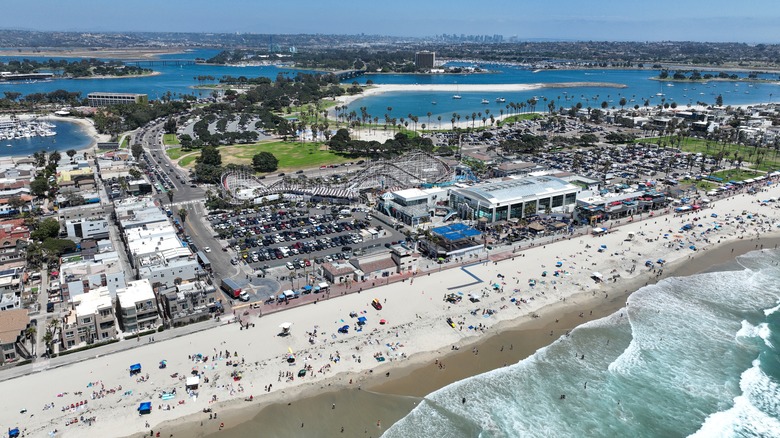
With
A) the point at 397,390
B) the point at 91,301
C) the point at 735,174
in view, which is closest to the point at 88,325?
the point at 91,301

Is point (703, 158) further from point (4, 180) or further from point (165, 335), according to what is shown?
point (4, 180)

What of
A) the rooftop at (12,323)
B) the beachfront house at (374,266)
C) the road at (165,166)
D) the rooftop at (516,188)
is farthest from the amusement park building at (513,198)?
the rooftop at (12,323)

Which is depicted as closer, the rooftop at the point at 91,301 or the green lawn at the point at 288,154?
the rooftop at the point at 91,301

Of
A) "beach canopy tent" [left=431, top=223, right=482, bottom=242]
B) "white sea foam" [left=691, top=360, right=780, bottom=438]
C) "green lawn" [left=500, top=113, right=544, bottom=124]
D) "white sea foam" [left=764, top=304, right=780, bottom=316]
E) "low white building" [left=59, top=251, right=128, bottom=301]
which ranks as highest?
"green lawn" [left=500, top=113, right=544, bottom=124]

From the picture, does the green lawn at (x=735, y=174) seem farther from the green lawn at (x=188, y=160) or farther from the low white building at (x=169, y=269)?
the green lawn at (x=188, y=160)

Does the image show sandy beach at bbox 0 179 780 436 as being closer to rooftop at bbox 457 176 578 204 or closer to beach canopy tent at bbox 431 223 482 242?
beach canopy tent at bbox 431 223 482 242

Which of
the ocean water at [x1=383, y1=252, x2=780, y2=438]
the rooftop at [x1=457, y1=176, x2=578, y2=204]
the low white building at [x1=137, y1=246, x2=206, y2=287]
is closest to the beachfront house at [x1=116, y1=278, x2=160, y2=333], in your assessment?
the low white building at [x1=137, y1=246, x2=206, y2=287]
